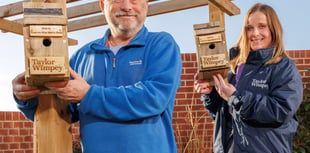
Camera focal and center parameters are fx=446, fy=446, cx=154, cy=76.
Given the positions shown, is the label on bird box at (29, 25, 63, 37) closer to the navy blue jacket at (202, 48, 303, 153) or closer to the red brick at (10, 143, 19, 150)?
the navy blue jacket at (202, 48, 303, 153)

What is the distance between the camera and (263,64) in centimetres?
271

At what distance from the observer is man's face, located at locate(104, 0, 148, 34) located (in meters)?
1.97

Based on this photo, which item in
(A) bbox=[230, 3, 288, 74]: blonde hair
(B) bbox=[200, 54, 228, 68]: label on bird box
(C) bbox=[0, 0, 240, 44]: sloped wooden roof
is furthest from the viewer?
(C) bbox=[0, 0, 240, 44]: sloped wooden roof

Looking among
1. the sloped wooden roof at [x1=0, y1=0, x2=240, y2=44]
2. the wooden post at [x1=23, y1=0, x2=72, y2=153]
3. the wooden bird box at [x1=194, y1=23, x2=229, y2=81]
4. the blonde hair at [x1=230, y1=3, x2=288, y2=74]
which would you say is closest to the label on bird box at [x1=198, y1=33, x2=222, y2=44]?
the wooden bird box at [x1=194, y1=23, x2=229, y2=81]

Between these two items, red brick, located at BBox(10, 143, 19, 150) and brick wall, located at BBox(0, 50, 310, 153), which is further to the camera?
red brick, located at BBox(10, 143, 19, 150)

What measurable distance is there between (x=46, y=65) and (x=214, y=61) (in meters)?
0.94

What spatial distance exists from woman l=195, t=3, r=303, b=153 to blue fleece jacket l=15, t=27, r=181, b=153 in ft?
2.00

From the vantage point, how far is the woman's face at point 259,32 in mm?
2779

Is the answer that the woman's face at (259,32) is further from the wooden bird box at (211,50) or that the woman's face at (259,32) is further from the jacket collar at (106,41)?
the jacket collar at (106,41)

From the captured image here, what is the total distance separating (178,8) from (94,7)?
44.8 inches

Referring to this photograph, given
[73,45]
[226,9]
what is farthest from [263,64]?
[73,45]

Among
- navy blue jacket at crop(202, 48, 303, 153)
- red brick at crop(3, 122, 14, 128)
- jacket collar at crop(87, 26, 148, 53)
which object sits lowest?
red brick at crop(3, 122, 14, 128)

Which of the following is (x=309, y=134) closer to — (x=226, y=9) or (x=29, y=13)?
(x=226, y=9)

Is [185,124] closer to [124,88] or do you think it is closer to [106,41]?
[106,41]
